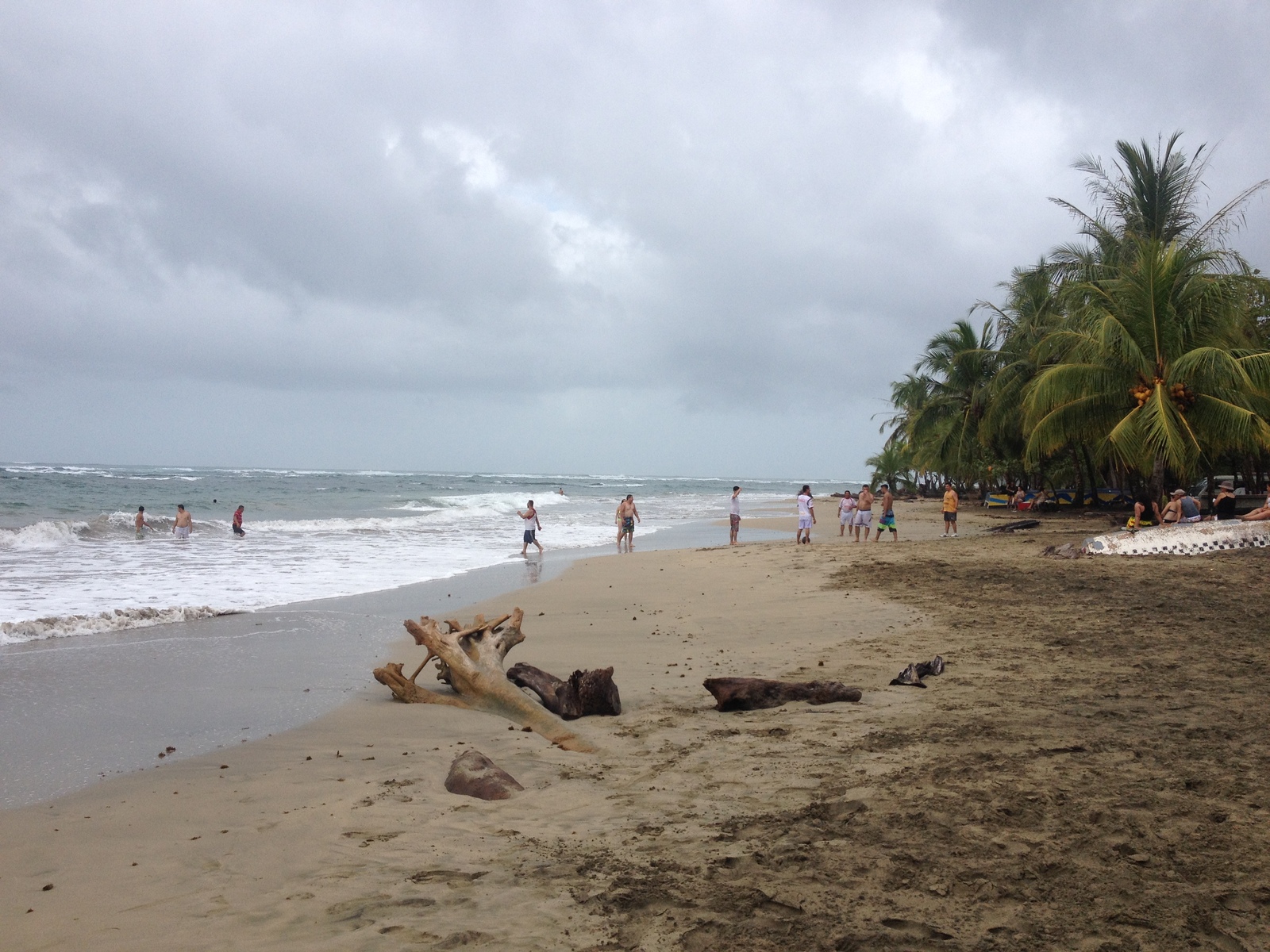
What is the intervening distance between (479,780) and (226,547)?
1810cm

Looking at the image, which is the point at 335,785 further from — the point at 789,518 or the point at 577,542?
the point at 789,518

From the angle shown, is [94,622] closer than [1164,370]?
Yes

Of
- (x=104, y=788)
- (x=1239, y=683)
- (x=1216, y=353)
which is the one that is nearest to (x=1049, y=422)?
(x=1216, y=353)

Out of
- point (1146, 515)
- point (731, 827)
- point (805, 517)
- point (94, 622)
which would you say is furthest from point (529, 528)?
point (731, 827)

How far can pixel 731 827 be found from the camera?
3781 mm

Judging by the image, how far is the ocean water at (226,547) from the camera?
36.3 ft

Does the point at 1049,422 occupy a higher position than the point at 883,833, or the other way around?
the point at 1049,422

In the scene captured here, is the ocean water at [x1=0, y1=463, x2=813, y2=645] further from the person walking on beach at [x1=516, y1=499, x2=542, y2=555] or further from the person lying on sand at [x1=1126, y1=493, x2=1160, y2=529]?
the person lying on sand at [x1=1126, y1=493, x2=1160, y2=529]

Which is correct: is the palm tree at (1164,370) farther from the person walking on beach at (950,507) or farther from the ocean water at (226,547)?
the ocean water at (226,547)

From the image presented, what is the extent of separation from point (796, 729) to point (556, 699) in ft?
5.99

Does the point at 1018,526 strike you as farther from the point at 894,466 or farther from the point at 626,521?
the point at 894,466

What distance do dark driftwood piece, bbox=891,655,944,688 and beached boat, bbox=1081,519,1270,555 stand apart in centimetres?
967

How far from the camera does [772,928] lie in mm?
2857

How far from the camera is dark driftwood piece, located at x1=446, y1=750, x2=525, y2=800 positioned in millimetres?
4379
